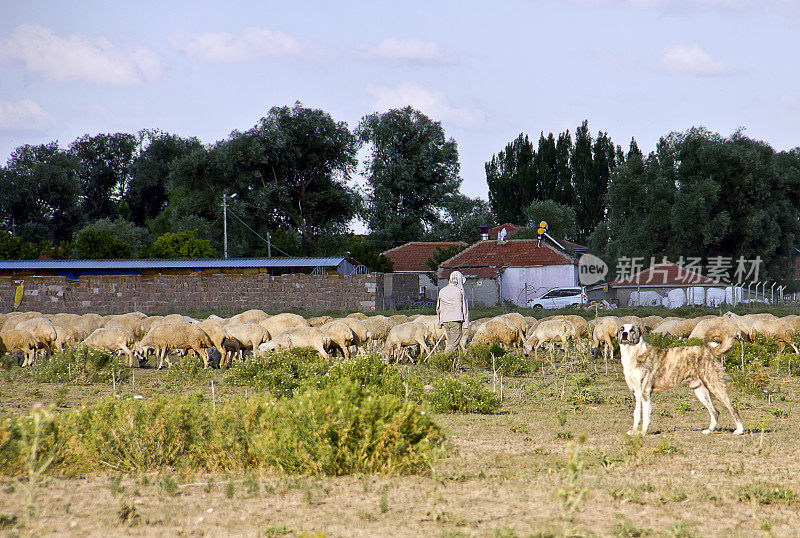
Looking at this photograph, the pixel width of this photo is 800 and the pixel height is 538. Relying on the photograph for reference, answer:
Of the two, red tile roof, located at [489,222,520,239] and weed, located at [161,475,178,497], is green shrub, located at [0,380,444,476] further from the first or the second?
red tile roof, located at [489,222,520,239]

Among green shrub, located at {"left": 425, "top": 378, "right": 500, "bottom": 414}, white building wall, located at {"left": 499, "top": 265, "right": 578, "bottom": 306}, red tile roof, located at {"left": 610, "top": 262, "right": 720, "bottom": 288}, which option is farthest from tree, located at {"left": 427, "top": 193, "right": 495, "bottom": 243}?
green shrub, located at {"left": 425, "top": 378, "right": 500, "bottom": 414}

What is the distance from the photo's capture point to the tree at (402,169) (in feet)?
177

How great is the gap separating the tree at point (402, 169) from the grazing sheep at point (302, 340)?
37.6 metres

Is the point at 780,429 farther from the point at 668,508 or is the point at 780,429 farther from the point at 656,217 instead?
the point at 656,217

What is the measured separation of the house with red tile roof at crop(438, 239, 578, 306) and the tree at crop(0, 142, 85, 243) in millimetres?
32417

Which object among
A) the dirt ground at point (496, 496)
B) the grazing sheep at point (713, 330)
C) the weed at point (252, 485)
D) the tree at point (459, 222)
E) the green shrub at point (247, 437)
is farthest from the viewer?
the tree at point (459, 222)

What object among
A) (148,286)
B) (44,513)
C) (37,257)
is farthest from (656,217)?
(44,513)

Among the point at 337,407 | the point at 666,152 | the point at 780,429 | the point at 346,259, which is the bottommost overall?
the point at 780,429

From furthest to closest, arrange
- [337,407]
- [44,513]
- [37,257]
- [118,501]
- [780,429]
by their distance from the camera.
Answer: [37,257] → [780,429] → [337,407] → [118,501] → [44,513]

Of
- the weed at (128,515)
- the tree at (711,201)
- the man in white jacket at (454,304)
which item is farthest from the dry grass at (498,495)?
the tree at (711,201)

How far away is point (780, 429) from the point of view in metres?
8.97

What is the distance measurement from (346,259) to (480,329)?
69.4 ft

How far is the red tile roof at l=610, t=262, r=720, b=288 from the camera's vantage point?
135 ft

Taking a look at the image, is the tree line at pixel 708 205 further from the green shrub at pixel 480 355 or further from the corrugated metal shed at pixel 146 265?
the green shrub at pixel 480 355
